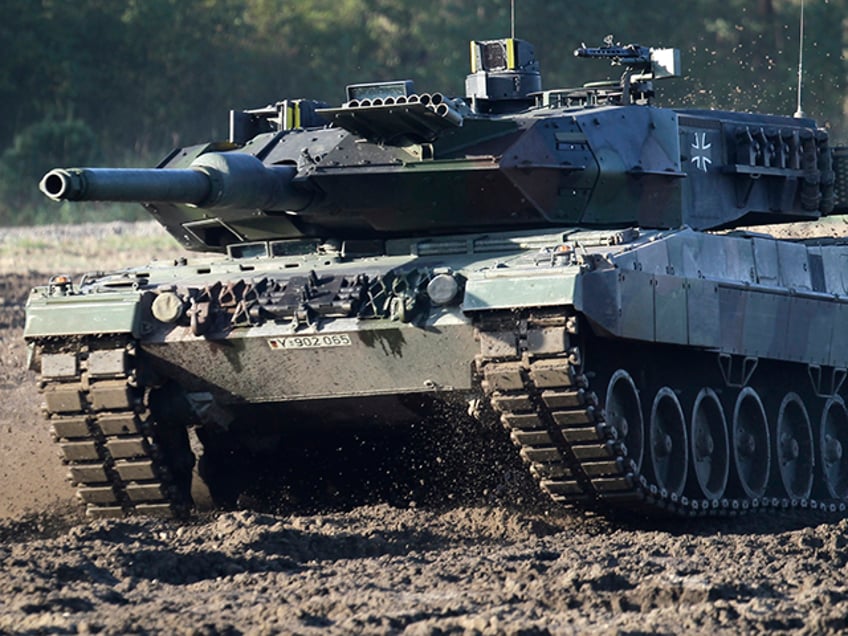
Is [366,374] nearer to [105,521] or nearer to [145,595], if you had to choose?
[105,521]

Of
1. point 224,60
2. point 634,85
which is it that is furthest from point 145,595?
point 224,60

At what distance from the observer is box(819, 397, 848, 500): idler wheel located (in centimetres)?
1639

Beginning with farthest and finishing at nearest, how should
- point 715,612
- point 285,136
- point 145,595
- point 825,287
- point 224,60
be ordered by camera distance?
point 224,60
point 825,287
point 285,136
point 145,595
point 715,612

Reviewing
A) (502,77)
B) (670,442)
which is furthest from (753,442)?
(502,77)

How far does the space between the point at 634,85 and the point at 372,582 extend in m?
6.66

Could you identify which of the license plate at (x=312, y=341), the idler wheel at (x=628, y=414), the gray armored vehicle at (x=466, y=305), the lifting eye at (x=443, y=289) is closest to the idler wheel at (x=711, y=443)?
the gray armored vehicle at (x=466, y=305)

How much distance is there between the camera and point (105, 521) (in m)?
12.6

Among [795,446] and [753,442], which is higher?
[753,442]

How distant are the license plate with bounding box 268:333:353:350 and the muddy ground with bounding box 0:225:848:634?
1148 mm

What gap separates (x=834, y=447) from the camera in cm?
1666

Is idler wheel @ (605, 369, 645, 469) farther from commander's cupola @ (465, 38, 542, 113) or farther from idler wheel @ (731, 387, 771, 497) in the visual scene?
commander's cupola @ (465, 38, 542, 113)

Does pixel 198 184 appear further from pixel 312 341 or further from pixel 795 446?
pixel 795 446

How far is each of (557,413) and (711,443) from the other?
2.52 m

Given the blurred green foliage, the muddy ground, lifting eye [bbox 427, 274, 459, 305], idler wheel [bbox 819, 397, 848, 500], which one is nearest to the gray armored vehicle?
lifting eye [bbox 427, 274, 459, 305]
